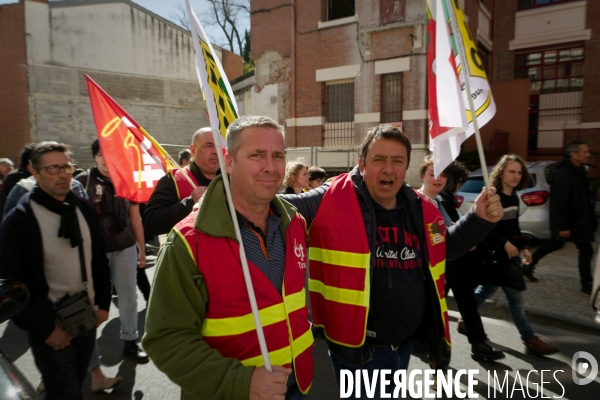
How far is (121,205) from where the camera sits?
4125mm

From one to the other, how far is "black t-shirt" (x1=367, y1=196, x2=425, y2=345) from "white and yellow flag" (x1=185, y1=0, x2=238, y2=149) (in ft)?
3.69

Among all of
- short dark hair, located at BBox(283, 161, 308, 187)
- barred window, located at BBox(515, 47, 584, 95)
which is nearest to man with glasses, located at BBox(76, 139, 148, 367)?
short dark hair, located at BBox(283, 161, 308, 187)

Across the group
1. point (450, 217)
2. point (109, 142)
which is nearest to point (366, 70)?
point (450, 217)

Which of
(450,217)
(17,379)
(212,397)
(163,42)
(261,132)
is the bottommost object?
(17,379)

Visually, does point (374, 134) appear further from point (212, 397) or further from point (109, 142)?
point (109, 142)

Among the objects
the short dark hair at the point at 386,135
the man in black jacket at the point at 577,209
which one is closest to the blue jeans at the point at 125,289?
the short dark hair at the point at 386,135

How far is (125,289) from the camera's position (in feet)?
13.3

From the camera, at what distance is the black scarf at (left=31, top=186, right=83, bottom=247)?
2682mm

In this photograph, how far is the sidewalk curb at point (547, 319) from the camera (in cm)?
459

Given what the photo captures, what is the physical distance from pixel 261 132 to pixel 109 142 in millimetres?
2210

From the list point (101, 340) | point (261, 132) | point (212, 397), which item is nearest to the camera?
point (212, 397)

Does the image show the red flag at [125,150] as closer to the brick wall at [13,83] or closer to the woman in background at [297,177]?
the woman in background at [297,177]

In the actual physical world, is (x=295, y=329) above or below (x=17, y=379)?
above

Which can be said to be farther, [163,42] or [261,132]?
[163,42]
